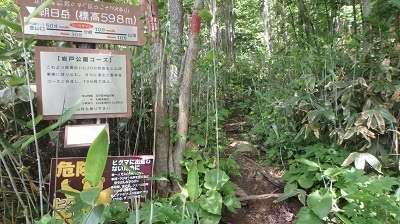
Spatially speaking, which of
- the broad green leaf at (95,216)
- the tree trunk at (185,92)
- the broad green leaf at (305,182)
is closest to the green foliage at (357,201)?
the broad green leaf at (305,182)

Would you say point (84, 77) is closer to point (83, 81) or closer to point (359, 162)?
point (83, 81)

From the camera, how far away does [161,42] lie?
1992 mm

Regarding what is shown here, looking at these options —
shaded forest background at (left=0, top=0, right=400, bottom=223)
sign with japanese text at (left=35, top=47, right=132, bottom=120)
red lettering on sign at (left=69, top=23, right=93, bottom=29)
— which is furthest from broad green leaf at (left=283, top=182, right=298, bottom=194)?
red lettering on sign at (left=69, top=23, right=93, bottom=29)

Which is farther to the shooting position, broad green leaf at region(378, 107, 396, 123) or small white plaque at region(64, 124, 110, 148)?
broad green leaf at region(378, 107, 396, 123)

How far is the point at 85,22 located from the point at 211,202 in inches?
50.0

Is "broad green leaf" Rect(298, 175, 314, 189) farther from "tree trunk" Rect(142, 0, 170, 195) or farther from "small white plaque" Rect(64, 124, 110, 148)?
"small white plaque" Rect(64, 124, 110, 148)

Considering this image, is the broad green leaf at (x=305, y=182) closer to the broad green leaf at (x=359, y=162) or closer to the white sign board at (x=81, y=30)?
the broad green leaf at (x=359, y=162)

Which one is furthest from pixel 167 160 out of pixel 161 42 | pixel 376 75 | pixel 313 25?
pixel 313 25

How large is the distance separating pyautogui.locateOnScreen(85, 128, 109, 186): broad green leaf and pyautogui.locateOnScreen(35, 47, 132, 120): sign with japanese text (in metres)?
0.62

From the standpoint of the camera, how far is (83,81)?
1598 mm

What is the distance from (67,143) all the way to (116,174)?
0.32 m

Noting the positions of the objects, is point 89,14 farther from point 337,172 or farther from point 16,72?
point 337,172

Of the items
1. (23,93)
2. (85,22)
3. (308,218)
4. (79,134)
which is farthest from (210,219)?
(85,22)

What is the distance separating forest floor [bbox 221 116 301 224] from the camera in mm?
1996
